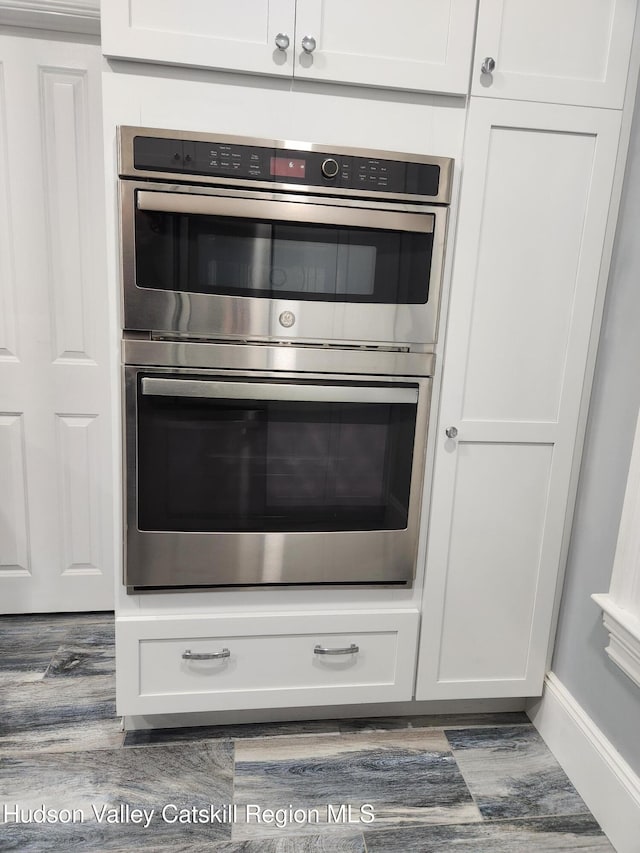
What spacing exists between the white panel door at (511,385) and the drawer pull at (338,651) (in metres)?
0.19

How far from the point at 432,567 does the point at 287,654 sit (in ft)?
1.48

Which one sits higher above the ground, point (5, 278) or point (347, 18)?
point (347, 18)

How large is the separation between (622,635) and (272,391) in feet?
3.30

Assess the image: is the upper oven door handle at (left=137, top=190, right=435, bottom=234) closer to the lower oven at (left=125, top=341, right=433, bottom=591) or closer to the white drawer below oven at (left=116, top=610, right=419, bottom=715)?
the lower oven at (left=125, top=341, right=433, bottom=591)

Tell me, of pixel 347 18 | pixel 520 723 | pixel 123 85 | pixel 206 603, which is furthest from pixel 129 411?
pixel 520 723

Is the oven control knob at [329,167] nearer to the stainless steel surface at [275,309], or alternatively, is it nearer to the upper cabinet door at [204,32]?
the stainless steel surface at [275,309]

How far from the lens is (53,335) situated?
6.72 feet

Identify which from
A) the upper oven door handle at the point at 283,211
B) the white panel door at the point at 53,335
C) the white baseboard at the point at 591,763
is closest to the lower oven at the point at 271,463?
the upper oven door handle at the point at 283,211

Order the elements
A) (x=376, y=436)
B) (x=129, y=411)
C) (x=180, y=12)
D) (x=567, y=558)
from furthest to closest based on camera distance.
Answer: (x=567, y=558), (x=376, y=436), (x=129, y=411), (x=180, y=12)

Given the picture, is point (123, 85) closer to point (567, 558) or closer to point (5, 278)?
point (5, 278)

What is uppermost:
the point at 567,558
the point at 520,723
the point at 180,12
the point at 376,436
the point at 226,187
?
the point at 180,12

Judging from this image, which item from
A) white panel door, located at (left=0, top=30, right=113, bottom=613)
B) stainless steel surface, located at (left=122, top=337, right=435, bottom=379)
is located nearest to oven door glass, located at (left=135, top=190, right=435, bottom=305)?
stainless steel surface, located at (left=122, top=337, right=435, bottom=379)

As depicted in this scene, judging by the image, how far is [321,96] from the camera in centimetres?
133

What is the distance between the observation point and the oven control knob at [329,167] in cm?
132
